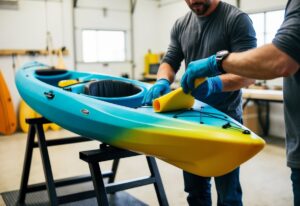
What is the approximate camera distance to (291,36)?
1.05 meters

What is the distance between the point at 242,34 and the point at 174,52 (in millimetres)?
489

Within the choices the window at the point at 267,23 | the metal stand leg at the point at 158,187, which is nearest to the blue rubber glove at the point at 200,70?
the metal stand leg at the point at 158,187

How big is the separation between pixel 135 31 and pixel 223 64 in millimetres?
5464

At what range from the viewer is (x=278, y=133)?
4633mm

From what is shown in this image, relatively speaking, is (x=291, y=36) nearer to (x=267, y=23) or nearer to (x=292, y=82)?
(x=292, y=82)

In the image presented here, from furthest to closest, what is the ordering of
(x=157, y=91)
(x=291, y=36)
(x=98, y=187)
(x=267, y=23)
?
(x=267, y=23) → (x=157, y=91) → (x=98, y=187) → (x=291, y=36)

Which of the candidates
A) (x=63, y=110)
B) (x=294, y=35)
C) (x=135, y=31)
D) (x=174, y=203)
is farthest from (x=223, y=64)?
(x=135, y=31)

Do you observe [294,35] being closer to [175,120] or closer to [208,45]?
[175,120]

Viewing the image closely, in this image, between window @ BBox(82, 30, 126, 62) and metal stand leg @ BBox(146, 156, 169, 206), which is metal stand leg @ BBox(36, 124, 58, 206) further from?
window @ BBox(82, 30, 126, 62)

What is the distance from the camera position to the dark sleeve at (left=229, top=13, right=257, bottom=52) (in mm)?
1606

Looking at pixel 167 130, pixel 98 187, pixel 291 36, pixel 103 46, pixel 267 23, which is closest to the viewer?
pixel 291 36

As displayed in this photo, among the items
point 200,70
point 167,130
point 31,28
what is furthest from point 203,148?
point 31,28

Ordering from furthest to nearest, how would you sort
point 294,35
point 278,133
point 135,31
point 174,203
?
point 135,31 → point 278,133 → point 174,203 → point 294,35

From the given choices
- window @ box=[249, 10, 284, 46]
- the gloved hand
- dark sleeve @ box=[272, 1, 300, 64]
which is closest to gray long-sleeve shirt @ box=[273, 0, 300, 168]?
dark sleeve @ box=[272, 1, 300, 64]
